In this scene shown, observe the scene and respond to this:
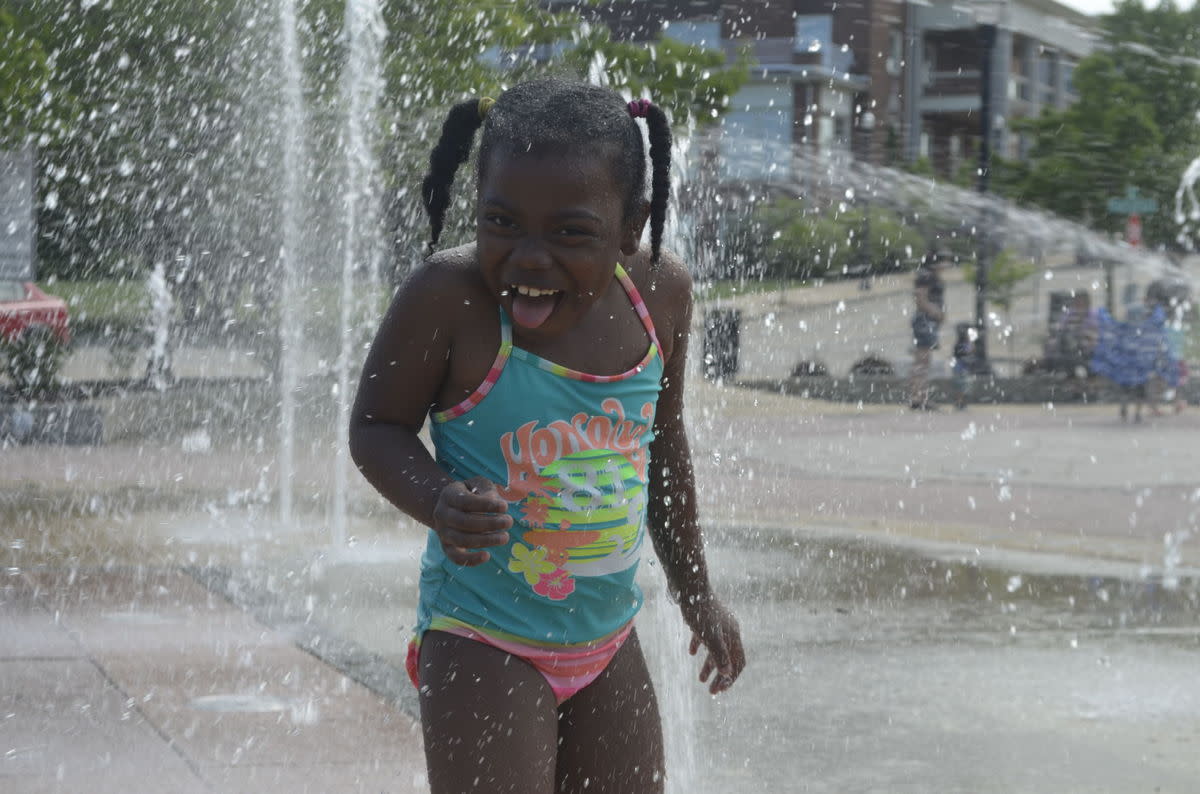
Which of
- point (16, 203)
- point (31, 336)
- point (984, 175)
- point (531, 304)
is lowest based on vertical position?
point (31, 336)

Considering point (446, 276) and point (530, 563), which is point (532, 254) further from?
point (530, 563)

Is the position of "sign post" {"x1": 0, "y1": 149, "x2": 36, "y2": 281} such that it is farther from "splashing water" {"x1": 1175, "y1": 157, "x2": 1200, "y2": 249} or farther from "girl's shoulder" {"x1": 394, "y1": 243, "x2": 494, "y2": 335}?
"splashing water" {"x1": 1175, "y1": 157, "x2": 1200, "y2": 249}

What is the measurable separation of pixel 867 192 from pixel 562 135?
15.2 meters

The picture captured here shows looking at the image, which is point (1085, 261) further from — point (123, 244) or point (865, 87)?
point (123, 244)

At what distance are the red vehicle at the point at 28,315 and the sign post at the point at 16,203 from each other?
2.09ft

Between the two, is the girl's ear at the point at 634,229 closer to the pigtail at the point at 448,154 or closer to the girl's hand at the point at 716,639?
the pigtail at the point at 448,154

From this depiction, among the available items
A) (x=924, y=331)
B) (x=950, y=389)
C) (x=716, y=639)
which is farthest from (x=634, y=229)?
(x=950, y=389)

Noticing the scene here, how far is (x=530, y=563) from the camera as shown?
6.64 feet

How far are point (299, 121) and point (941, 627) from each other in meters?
6.94

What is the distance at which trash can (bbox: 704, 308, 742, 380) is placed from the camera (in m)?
12.1

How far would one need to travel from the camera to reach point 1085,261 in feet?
64.4

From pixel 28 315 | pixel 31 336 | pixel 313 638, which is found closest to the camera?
pixel 313 638

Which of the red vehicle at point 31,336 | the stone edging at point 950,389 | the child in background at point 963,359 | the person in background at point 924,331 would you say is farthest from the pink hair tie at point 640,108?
the child in background at point 963,359

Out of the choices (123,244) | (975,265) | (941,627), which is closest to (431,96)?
(123,244)
